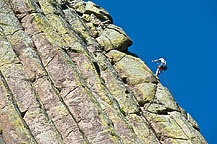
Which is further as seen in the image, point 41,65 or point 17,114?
point 41,65

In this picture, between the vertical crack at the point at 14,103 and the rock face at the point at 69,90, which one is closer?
the vertical crack at the point at 14,103

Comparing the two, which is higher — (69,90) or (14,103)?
(69,90)

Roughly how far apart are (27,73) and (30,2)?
11876mm

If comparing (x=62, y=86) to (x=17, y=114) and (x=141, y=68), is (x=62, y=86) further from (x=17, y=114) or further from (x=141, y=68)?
(x=141, y=68)

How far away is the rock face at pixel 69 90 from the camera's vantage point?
2372 cm

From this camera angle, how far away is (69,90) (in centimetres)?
2717

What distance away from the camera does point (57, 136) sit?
23.0 meters

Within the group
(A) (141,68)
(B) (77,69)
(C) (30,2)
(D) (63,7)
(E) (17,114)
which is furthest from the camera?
(D) (63,7)

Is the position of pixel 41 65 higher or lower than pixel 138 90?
lower

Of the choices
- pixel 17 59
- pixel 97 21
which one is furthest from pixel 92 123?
pixel 97 21

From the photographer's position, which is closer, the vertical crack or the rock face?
the vertical crack

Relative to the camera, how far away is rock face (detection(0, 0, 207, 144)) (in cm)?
2372

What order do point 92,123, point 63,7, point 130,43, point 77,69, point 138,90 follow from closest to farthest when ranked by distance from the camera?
point 92,123 < point 77,69 < point 138,90 < point 63,7 < point 130,43

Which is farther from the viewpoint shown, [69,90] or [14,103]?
[69,90]
